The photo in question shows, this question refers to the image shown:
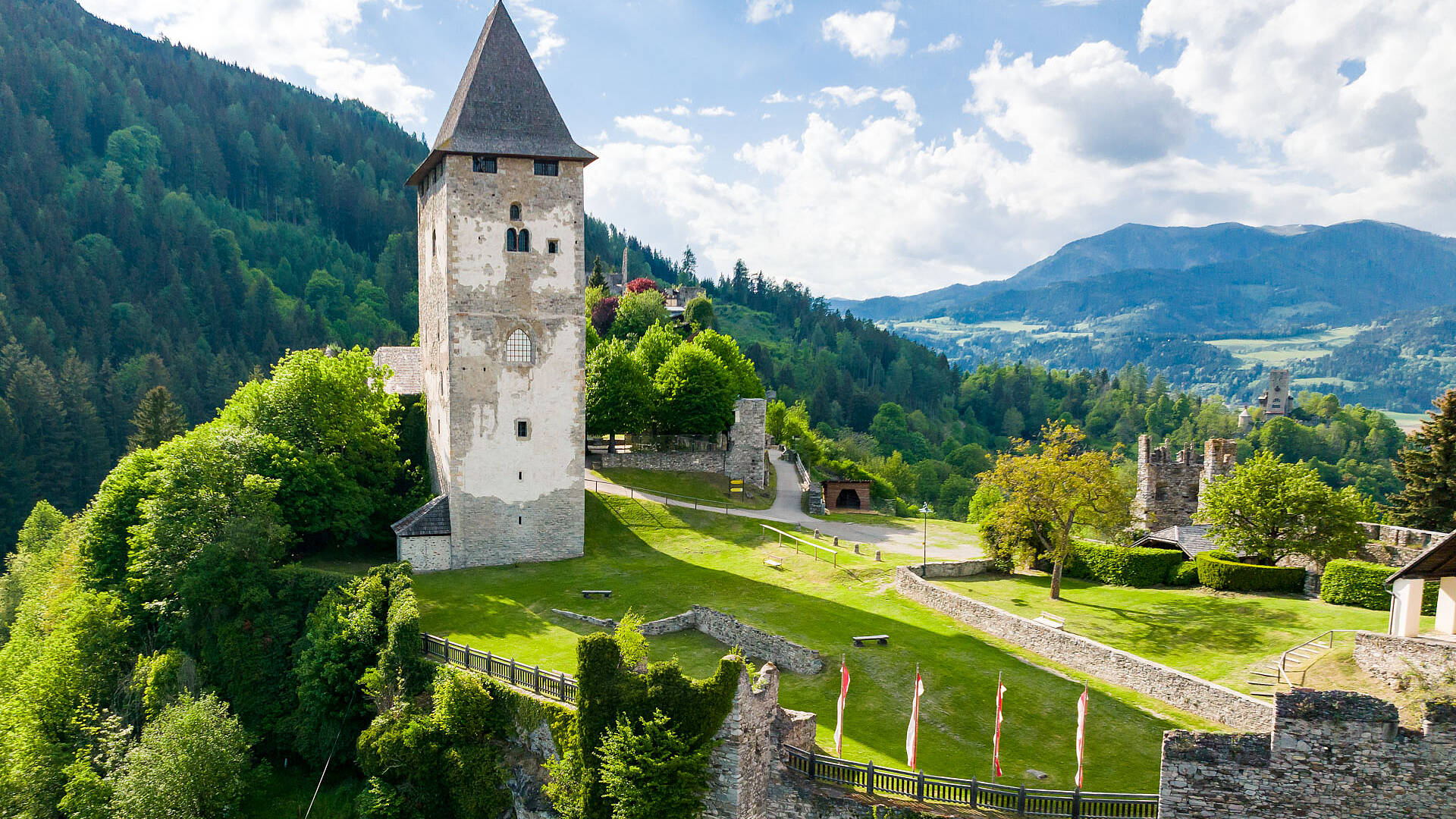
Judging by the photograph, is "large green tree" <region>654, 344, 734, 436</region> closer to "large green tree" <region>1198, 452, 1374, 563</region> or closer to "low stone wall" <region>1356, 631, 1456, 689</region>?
"large green tree" <region>1198, 452, 1374, 563</region>

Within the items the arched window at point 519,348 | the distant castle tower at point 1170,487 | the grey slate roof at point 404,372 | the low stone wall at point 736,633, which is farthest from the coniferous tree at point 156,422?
the distant castle tower at point 1170,487

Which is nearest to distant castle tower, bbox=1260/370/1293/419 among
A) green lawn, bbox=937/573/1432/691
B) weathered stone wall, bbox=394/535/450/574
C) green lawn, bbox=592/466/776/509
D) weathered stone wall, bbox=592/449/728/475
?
weathered stone wall, bbox=592/449/728/475

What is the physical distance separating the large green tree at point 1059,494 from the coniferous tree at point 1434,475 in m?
15.4

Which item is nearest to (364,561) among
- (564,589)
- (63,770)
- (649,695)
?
(564,589)

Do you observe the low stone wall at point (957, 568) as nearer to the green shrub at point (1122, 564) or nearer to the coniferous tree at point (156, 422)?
the green shrub at point (1122, 564)

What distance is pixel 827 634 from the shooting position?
1188 inches

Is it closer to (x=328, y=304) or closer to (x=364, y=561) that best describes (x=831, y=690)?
(x=364, y=561)

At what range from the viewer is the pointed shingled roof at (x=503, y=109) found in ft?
129

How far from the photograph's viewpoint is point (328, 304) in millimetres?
145750

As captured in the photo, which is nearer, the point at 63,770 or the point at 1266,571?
the point at 63,770

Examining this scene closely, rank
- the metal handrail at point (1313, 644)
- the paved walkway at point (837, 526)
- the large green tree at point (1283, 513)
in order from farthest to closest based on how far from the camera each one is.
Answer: the paved walkway at point (837, 526), the large green tree at point (1283, 513), the metal handrail at point (1313, 644)

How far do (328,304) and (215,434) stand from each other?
11625 centimetres

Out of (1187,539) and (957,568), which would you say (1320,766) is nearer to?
(957,568)

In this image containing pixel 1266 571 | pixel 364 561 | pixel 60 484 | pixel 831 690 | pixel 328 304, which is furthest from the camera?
pixel 328 304
